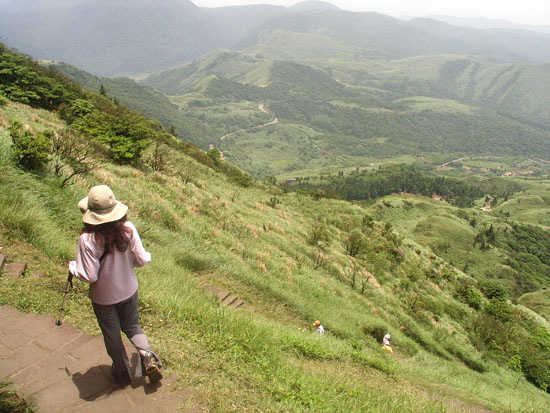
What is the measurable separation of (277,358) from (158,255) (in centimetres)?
422

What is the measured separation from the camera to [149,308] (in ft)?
15.2

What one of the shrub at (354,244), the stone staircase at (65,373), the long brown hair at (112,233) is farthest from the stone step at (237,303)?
the shrub at (354,244)

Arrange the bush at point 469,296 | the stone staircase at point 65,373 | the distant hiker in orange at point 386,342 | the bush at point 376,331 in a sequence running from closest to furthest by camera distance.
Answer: the stone staircase at point 65,373, the distant hiker in orange at point 386,342, the bush at point 376,331, the bush at point 469,296

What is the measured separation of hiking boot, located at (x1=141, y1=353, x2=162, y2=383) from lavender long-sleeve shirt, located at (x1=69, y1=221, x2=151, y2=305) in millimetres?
708

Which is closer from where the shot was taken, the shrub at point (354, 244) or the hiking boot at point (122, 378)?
the hiking boot at point (122, 378)

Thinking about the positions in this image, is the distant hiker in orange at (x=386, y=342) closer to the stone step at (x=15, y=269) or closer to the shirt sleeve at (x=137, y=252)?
the shirt sleeve at (x=137, y=252)

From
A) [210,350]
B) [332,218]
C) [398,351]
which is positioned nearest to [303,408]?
[210,350]

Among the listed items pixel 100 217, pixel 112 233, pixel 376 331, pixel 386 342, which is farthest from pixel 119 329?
pixel 376 331

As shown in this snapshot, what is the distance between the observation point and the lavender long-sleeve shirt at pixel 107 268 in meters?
2.92

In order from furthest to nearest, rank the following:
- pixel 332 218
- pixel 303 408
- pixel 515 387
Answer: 1. pixel 332 218
2. pixel 515 387
3. pixel 303 408

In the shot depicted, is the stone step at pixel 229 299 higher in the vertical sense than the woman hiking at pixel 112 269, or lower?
lower

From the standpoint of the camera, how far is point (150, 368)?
126 inches

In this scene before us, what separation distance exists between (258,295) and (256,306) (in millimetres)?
521

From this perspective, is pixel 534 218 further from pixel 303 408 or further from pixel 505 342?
pixel 303 408
